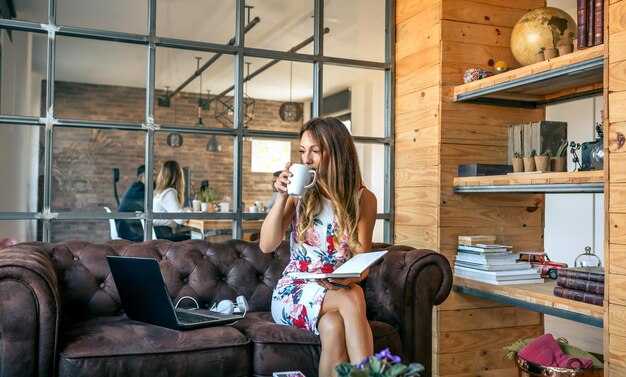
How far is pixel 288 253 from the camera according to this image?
275 centimetres

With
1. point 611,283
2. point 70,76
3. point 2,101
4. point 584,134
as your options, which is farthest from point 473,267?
point 584,134

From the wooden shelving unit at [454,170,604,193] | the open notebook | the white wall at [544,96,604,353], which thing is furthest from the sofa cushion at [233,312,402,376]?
the white wall at [544,96,604,353]

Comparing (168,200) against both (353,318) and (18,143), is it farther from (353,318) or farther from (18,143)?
(353,318)

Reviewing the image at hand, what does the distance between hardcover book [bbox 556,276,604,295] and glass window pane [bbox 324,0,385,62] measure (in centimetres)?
163

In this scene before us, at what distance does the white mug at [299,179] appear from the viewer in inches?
76.9

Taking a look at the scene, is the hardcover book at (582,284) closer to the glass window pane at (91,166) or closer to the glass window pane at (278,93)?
the glass window pane at (278,93)

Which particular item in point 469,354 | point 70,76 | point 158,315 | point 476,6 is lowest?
point 469,354

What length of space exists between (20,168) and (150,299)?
1.58 metres

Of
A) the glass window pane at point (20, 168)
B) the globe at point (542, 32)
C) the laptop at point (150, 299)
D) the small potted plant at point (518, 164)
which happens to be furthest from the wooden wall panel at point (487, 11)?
the glass window pane at point (20, 168)

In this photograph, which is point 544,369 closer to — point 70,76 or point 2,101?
point 70,76

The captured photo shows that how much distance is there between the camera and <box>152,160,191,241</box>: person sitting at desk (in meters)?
2.88

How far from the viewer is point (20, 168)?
321 cm

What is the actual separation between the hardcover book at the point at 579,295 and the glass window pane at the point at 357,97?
4.52 feet

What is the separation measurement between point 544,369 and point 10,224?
8.12ft
